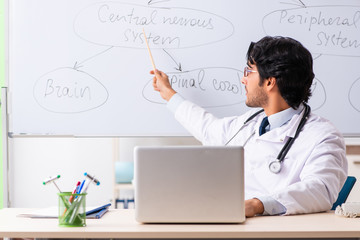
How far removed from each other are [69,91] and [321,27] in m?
1.16

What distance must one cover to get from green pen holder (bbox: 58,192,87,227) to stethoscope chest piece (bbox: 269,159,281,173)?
76 cm

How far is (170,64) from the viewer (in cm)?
231

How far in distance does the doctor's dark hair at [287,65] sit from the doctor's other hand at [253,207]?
68cm

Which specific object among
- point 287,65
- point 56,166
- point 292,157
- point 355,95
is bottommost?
point 56,166

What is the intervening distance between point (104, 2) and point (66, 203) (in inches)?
49.3

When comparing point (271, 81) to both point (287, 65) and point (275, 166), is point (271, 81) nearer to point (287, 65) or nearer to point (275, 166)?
point (287, 65)

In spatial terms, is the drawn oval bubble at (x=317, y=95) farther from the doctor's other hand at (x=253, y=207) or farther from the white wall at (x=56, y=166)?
the white wall at (x=56, y=166)

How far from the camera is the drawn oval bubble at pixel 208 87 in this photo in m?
2.30

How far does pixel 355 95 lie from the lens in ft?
7.70

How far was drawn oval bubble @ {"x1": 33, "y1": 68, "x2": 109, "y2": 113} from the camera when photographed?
7.52 ft

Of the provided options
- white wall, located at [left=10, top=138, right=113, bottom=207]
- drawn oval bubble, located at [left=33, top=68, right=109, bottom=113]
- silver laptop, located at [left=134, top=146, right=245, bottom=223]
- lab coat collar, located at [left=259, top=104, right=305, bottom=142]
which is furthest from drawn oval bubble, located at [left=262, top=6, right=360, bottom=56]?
white wall, located at [left=10, top=138, right=113, bottom=207]

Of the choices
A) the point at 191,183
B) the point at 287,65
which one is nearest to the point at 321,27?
the point at 287,65

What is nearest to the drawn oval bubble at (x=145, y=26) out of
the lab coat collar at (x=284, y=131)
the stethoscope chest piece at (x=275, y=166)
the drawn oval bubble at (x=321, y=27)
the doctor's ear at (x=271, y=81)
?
the drawn oval bubble at (x=321, y=27)

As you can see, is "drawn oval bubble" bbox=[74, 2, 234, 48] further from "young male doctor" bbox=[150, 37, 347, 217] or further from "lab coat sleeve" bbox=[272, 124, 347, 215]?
"lab coat sleeve" bbox=[272, 124, 347, 215]
